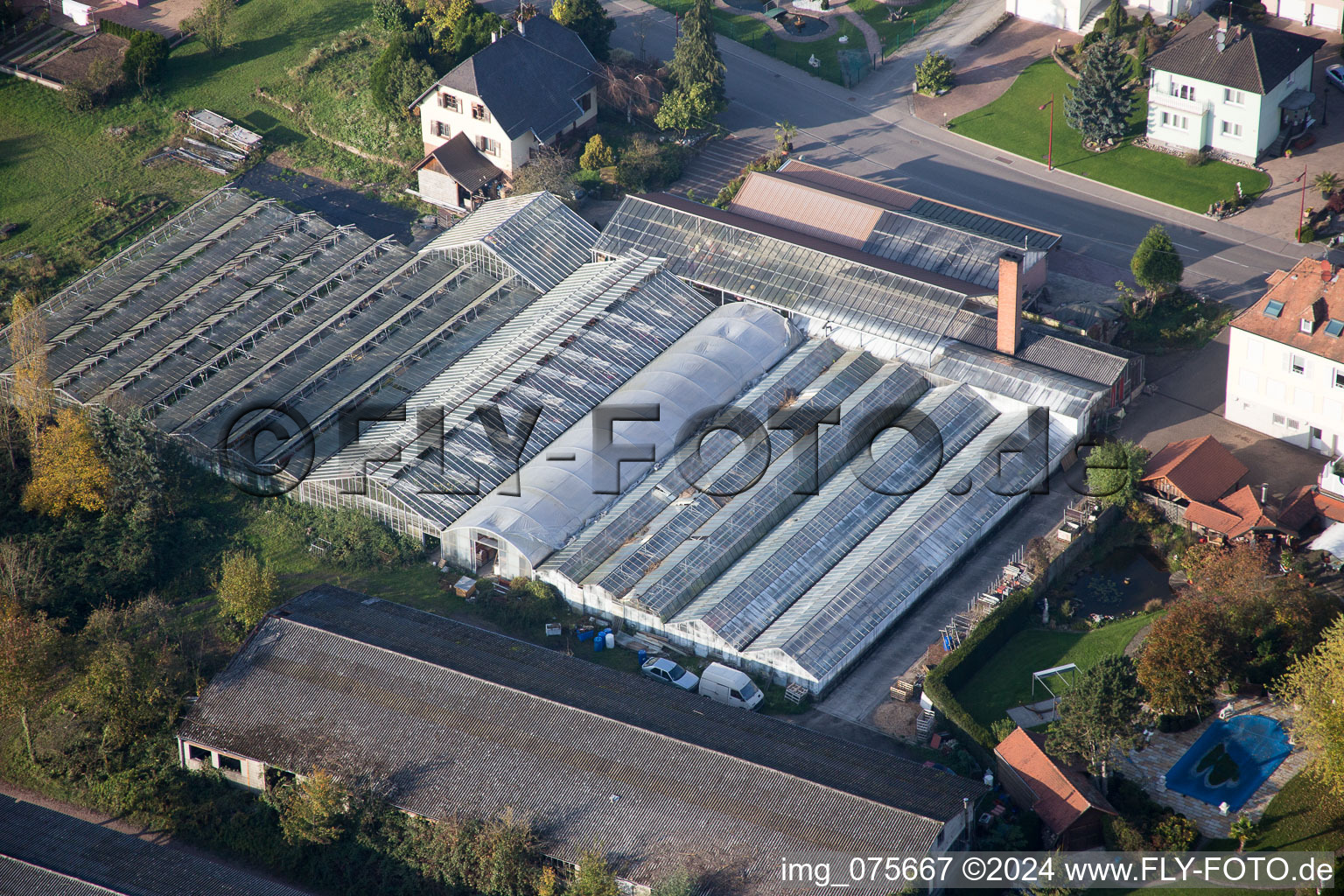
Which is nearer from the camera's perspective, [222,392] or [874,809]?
[874,809]

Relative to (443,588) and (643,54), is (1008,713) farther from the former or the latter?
(643,54)

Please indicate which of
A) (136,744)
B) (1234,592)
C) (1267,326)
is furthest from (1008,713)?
(136,744)

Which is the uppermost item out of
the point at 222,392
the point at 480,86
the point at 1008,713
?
the point at 480,86

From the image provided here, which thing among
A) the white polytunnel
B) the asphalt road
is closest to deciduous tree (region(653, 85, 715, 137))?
the asphalt road

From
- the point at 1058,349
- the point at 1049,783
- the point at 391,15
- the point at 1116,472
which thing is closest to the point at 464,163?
the point at 391,15

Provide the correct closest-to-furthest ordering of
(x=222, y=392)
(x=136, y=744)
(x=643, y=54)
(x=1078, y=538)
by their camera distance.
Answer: (x=136, y=744), (x=1078, y=538), (x=222, y=392), (x=643, y=54)

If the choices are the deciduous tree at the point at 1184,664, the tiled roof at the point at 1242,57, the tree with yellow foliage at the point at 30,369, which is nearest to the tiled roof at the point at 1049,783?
the deciduous tree at the point at 1184,664

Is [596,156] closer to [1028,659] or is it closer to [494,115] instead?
[494,115]

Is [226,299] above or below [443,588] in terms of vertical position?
above
